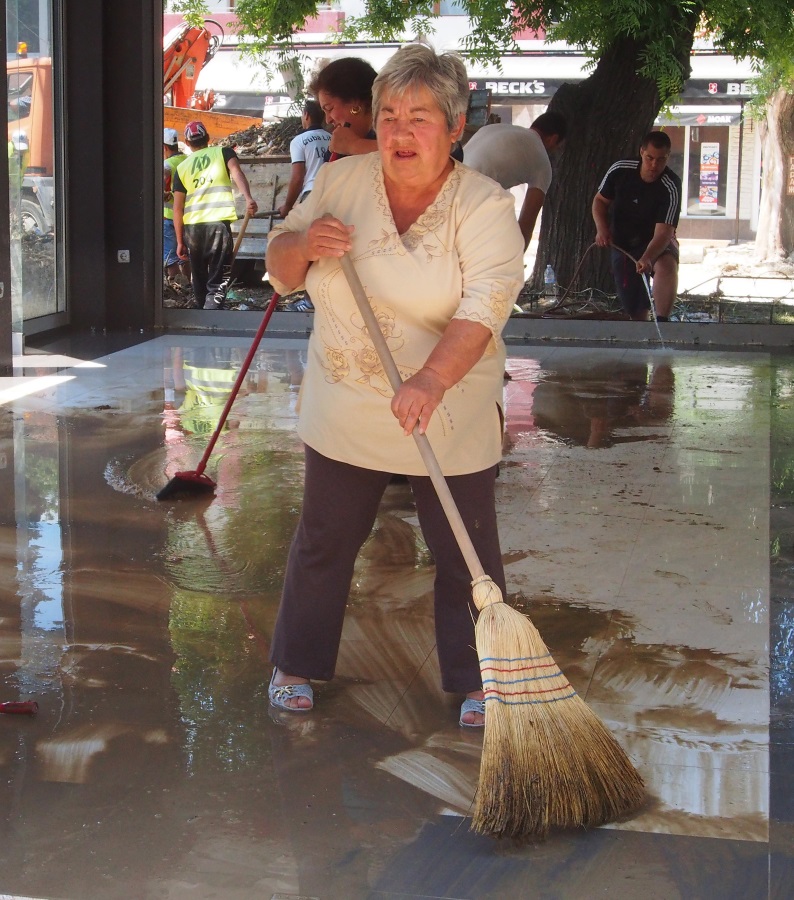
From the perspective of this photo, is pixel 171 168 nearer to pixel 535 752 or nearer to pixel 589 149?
pixel 589 149

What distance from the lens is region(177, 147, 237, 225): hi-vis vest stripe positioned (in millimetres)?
10992

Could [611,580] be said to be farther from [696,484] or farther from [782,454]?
[782,454]

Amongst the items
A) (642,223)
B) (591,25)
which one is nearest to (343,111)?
(591,25)

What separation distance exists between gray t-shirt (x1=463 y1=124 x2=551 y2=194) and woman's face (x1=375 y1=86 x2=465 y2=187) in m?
3.57

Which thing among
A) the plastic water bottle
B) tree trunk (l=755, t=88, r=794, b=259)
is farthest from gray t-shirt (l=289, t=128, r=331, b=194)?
tree trunk (l=755, t=88, r=794, b=259)

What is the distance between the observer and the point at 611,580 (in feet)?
14.3

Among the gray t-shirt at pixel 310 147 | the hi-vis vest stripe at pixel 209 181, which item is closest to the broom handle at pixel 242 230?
the hi-vis vest stripe at pixel 209 181

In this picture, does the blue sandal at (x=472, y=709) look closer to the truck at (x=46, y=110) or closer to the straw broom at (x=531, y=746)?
the straw broom at (x=531, y=746)

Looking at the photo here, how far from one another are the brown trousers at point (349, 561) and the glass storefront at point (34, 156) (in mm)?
6442

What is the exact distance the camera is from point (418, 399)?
9.16 feet

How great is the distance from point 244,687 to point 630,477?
113 inches

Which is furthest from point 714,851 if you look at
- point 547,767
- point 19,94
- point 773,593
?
point 19,94

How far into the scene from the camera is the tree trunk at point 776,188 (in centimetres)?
1055

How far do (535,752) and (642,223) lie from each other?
8518 mm
